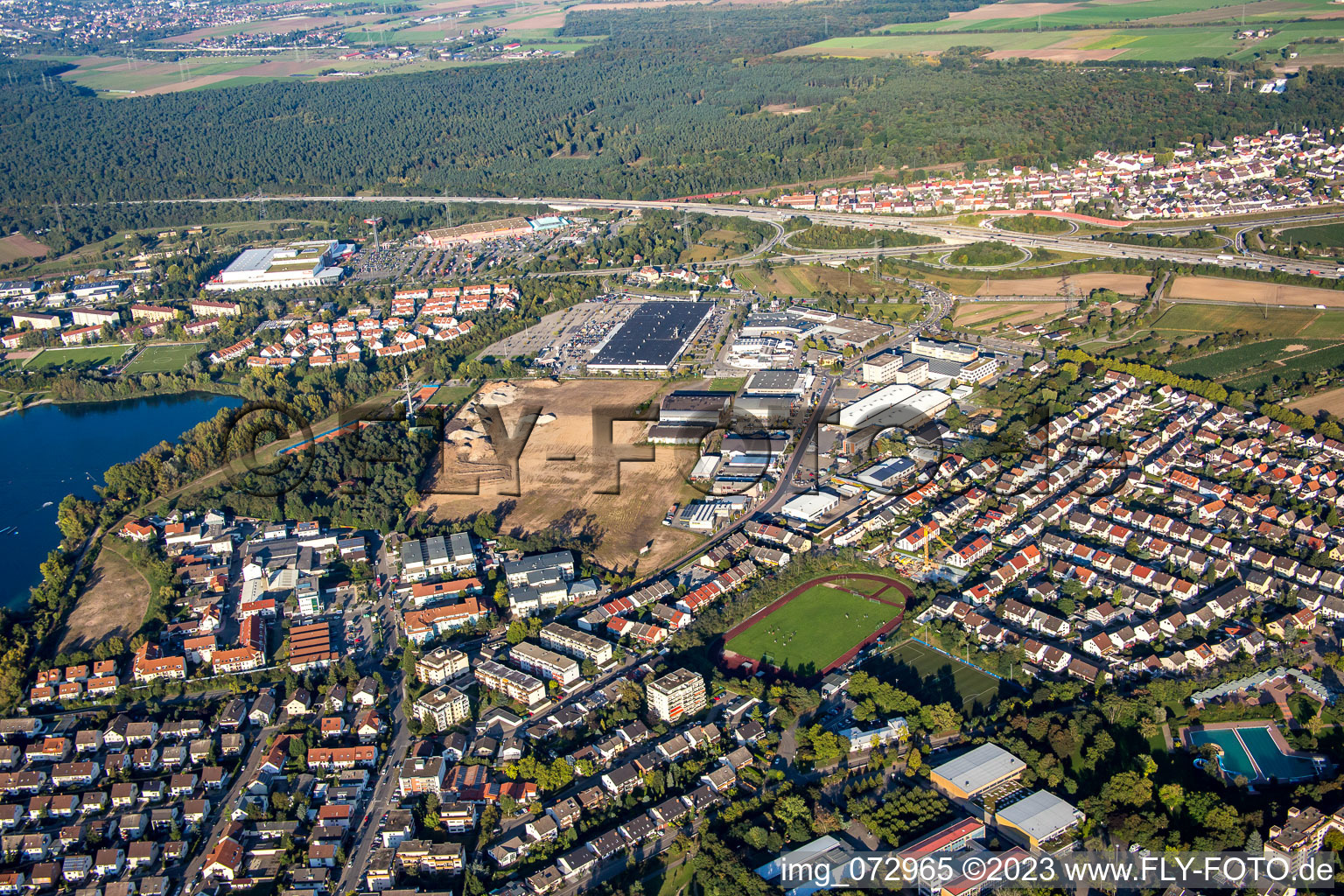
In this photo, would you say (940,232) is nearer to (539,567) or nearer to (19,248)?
(539,567)

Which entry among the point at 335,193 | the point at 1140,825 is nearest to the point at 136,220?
the point at 335,193

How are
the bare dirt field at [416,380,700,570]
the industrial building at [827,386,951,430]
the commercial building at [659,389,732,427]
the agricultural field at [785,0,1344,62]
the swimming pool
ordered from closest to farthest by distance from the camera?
the swimming pool, the bare dirt field at [416,380,700,570], the industrial building at [827,386,951,430], the commercial building at [659,389,732,427], the agricultural field at [785,0,1344,62]

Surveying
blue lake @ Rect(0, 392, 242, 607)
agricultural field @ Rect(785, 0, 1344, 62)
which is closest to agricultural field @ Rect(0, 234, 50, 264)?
blue lake @ Rect(0, 392, 242, 607)

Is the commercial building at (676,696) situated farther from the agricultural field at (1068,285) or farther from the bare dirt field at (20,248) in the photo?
the bare dirt field at (20,248)

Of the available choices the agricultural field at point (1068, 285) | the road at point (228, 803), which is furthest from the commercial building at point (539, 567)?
the agricultural field at point (1068, 285)

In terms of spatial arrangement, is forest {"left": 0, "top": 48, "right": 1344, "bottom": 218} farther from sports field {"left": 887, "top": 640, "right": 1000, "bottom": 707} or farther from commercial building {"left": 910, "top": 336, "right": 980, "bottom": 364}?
sports field {"left": 887, "top": 640, "right": 1000, "bottom": 707}

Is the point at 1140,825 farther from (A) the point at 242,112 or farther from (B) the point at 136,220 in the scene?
(A) the point at 242,112

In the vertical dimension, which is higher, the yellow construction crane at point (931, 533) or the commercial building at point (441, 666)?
the yellow construction crane at point (931, 533)
